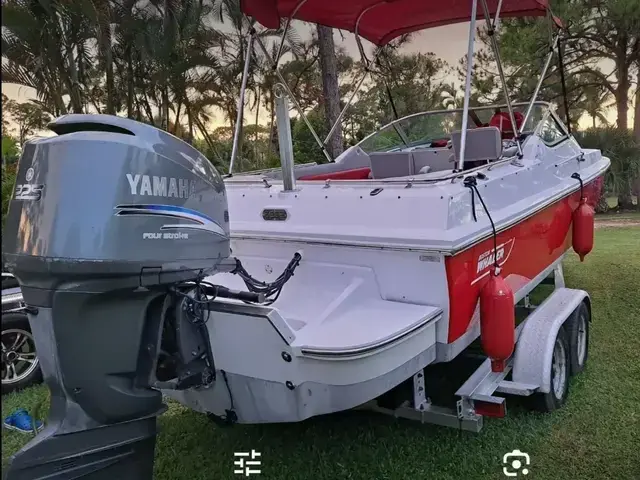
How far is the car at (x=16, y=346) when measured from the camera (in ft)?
13.1

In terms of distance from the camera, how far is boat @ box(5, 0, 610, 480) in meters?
1.92

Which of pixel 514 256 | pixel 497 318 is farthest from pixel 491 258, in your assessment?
pixel 514 256

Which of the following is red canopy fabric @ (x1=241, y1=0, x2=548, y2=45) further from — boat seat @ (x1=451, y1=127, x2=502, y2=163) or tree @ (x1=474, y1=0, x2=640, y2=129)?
tree @ (x1=474, y1=0, x2=640, y2=129)

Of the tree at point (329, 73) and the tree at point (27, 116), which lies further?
the tree at point (27, 116)

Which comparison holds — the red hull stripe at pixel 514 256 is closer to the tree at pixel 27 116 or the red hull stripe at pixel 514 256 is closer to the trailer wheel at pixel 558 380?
the trailer wheel at pixel 558 380

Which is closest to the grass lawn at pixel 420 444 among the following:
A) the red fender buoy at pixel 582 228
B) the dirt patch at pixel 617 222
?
the red fender buoy at pixel 582 228

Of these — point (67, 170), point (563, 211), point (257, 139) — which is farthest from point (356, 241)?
point (257, 139)

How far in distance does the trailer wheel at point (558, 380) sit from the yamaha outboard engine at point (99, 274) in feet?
7.05

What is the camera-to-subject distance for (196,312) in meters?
2.27

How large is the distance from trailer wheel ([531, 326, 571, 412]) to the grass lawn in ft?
0.20

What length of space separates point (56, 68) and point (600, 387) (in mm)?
10400

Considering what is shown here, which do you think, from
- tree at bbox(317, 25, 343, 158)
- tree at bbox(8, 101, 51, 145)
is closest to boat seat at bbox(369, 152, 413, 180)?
tree at bbox(317, 25, 343, 158)

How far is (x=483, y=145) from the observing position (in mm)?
3816

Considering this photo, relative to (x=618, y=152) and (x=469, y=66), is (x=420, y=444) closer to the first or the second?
(x=469, y=66)
